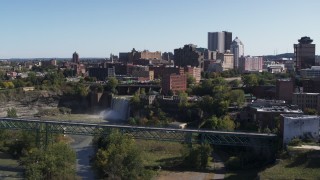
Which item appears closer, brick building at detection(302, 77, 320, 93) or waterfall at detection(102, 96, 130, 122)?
brick building at detection(302, 77, 320, 93)

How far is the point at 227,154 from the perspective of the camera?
45219 millimetres

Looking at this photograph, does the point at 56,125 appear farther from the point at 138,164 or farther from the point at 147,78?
the point at 147,78

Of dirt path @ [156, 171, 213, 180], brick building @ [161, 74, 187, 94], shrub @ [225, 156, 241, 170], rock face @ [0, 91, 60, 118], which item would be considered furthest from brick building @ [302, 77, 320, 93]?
rock face @ [0, 91, 60, 118]

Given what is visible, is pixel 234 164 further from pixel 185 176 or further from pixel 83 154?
pixel 83 154

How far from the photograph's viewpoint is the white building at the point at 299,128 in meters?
37.8

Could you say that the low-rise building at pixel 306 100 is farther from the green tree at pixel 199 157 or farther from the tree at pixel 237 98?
the green tree at pixel 199 157

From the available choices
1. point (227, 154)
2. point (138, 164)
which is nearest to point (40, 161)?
point (138, 164)

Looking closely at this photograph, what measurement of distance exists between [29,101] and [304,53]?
197 feet

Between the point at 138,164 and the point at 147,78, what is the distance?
269 ft

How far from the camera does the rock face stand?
83000mm

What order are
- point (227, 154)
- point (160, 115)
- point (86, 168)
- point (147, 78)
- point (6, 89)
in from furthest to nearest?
point (147, 78) < point (6, 89) < point (160, 115) < point (227, 154) < point (86, 168)

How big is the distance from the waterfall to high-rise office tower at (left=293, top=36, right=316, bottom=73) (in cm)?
4631

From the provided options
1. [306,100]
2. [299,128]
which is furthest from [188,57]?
[299,128]

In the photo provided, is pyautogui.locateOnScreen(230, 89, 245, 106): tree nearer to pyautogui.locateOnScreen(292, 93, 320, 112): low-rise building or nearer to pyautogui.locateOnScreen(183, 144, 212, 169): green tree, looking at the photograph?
pyautogui.locateOnScreen(292, 93, 320, 112): low-rise building
